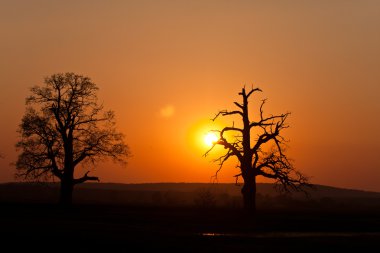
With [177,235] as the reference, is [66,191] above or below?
above

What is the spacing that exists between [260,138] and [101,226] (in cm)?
1595

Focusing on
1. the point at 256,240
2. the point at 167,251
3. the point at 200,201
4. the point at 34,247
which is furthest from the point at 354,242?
the point at 200,201

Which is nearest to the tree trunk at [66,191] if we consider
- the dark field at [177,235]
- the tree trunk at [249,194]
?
the dark field at [177,235]

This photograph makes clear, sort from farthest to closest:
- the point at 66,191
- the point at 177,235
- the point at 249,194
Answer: the point at 66,191
the point at 249,194
the point at 177,235

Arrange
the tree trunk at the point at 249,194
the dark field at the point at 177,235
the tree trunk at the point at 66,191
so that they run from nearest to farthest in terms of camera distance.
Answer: the dark field at the point at 177,235 → the tree trunk at the point at 249,194 → the tree trunk at the point at 66,191

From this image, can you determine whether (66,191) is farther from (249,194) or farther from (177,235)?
(177,235)

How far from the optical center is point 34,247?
929 inches

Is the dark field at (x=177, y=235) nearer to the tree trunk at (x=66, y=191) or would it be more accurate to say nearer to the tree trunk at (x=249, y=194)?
the tree trunk at (x=249, y=194)

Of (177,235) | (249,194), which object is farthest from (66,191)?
(177,235)

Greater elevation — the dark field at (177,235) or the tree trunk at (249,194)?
the tree trunk at (249,194)

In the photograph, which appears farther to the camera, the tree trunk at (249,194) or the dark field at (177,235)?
the tree trunk at (249,194)

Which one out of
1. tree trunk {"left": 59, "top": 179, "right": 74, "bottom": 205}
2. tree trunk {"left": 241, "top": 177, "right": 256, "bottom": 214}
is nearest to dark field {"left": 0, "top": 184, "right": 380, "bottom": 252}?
tree trunk {"left": 241, "top": 177, "right": 256, "bottom": 214}

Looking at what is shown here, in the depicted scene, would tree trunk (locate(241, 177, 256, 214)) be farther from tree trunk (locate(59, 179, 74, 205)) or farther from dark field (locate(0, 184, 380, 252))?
tree trunk (locate(59, 179, 74, 205))

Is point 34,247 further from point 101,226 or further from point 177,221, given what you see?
point 177,221
